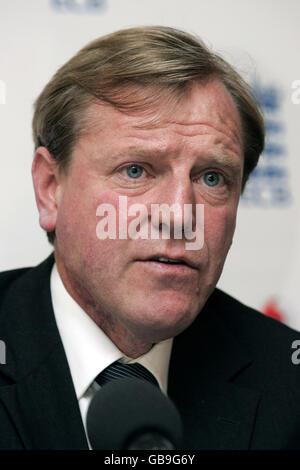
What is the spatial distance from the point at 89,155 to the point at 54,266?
388mm

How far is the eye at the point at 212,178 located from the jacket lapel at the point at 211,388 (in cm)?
43

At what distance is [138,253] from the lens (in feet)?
4.28

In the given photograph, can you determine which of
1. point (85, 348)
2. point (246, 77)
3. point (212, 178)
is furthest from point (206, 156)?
point (246, 77)

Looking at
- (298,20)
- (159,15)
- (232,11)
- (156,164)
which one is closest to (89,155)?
(156,164)

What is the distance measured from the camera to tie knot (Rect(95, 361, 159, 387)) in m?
1.43

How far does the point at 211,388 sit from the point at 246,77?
94 cm

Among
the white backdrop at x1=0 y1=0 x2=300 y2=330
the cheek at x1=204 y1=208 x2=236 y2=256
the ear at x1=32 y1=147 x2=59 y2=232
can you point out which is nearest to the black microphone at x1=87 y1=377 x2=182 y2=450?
the cheek at x1=204 y1=208 x2=236 y2=256

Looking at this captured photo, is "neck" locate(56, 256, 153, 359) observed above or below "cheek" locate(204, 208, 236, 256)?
below

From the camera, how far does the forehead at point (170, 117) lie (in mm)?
1347

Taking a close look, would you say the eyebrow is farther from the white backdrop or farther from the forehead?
the white backdrop

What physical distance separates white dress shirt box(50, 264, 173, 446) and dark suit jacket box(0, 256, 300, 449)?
30 millimetres

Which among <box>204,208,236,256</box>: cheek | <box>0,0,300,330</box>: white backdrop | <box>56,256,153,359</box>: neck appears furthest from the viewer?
<box>0,0,300,330</box>: white backdrop

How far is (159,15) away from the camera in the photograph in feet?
6.49

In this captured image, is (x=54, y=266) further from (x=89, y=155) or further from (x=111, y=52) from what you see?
(x=111, y=52)
